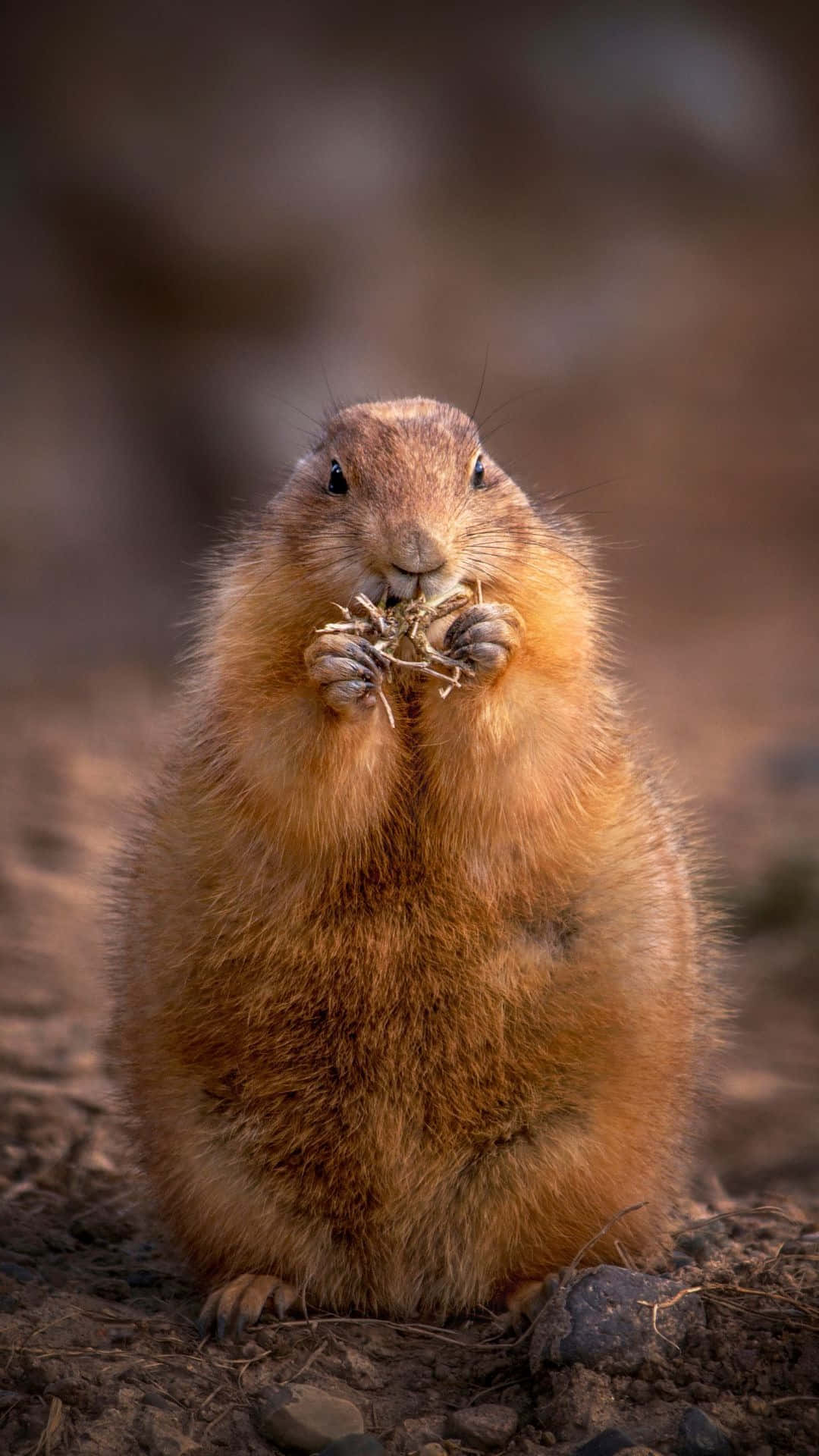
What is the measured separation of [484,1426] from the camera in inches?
103

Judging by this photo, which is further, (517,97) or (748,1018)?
(517,97)

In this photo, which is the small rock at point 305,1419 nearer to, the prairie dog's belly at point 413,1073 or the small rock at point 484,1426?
the small rock at point 484,1426

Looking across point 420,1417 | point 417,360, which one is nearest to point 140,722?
point 417,360

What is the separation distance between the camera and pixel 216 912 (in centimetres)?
325

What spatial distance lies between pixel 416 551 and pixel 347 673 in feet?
1.01

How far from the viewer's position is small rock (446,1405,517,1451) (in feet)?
8.54

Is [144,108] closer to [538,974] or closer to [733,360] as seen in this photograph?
[733,360]

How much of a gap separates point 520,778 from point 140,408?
256 inches

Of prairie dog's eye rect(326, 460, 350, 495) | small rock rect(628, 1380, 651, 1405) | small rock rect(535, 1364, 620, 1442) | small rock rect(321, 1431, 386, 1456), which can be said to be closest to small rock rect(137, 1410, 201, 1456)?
small rock rect(321, 1431, 386, 1456)

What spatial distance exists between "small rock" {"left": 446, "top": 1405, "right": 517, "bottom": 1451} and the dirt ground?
3 centimetres

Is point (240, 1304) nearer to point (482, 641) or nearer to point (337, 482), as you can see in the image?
point (482, 641)

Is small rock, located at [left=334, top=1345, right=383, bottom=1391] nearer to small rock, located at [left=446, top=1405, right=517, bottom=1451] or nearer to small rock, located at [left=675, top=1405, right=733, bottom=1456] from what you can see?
small rock, located at [left=446, top=1405, right=517, bottom=1451]

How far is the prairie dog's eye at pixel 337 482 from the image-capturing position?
3.45 meters

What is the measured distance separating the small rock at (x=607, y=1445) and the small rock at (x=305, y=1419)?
426 millimetres
